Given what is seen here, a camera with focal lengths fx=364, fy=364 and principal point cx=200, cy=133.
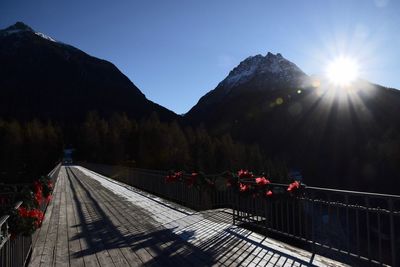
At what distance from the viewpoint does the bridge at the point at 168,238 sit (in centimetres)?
633

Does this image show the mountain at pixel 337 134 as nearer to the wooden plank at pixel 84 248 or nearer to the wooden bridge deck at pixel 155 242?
the wooden bridge deck at pixel 155 242

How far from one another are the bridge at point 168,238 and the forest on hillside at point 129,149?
53.2 m

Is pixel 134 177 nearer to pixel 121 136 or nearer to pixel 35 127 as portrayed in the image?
pixel 121 136

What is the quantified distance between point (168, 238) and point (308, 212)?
10.2 feet

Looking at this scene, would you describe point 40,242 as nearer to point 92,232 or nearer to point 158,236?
point 92,232

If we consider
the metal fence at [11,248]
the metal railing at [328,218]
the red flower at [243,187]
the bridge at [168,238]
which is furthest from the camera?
the red flower at [243,187]

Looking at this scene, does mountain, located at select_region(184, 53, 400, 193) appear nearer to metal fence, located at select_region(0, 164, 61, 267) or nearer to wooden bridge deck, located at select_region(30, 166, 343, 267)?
wooden bridge deck, located at select_region(30, 166, 343, 267)

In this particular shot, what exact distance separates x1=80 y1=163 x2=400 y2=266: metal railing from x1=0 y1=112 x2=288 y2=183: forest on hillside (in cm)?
5031

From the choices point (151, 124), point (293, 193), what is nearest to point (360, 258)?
point (293, 193)

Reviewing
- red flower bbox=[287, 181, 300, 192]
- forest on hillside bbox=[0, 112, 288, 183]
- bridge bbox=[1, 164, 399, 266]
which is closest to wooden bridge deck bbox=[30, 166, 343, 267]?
bridge bbox=[1, 164, 399, 266]

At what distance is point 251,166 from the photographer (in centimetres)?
8256

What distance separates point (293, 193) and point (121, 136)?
7505 cm

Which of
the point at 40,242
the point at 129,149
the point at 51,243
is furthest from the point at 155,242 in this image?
the point at 129,149

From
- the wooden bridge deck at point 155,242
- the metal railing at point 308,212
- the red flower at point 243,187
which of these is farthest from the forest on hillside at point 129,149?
the red flower at point 243,187
